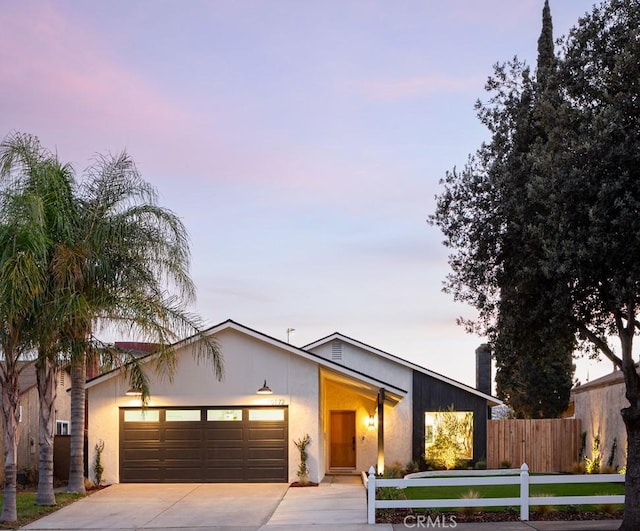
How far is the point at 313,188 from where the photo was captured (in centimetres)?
2272

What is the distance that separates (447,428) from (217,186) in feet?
35.1

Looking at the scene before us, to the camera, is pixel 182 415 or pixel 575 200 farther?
pixel 182 415

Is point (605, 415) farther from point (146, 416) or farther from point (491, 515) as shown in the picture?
point (146, 416)

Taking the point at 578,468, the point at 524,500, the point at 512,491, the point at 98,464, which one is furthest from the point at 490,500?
the point at 98,464

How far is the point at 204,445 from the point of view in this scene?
2086 cm

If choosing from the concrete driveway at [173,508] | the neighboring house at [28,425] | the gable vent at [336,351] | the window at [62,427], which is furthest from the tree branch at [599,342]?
the window at [62,427]

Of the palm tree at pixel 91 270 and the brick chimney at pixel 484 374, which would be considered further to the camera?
the brick chimney at pixel 484 374

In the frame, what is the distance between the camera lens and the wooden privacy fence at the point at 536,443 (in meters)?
25.7

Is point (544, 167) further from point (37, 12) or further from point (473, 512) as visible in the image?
point (37, 12)

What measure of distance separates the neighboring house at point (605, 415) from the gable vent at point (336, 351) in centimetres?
843

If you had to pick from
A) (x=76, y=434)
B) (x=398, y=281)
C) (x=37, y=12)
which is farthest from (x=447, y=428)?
(x=37, y=12)

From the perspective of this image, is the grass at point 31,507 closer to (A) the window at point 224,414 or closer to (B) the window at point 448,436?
(A) the window at point 224,414

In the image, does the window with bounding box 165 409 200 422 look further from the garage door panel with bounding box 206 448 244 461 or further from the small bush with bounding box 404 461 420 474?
the small bush with bounding box 404 461 420 474

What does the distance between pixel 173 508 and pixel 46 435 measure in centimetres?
336
